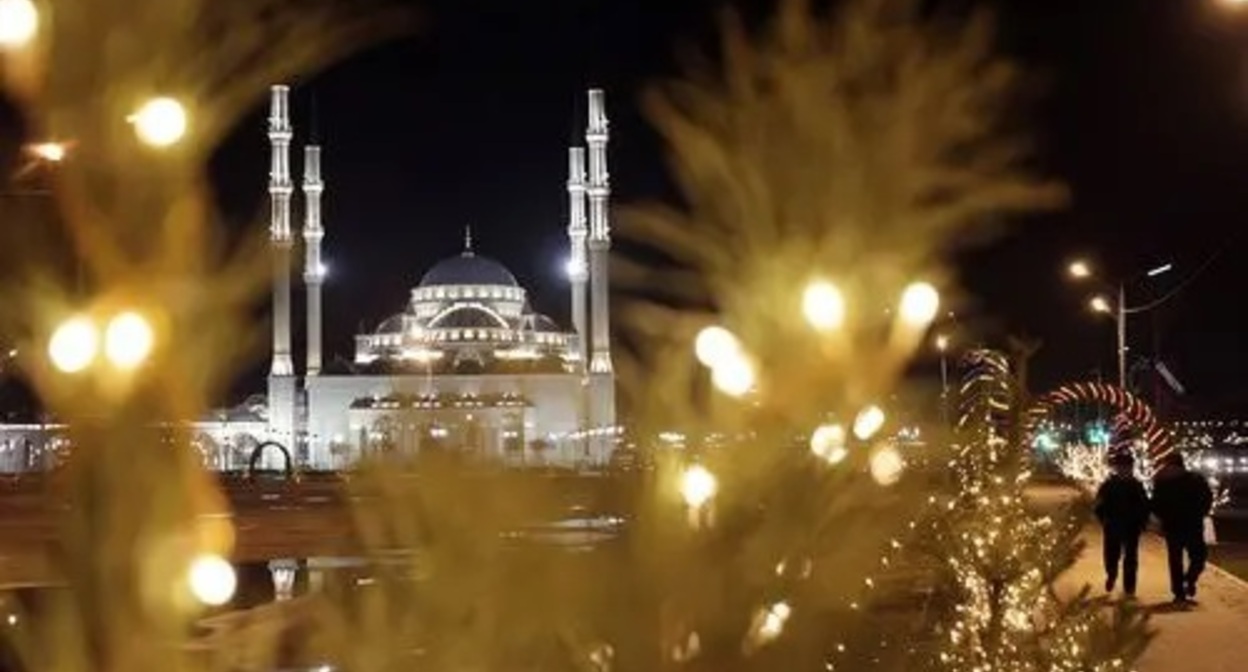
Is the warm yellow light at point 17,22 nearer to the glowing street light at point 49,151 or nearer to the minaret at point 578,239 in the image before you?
the glowing street light at point 49,151

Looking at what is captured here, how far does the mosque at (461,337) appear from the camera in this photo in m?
92.4

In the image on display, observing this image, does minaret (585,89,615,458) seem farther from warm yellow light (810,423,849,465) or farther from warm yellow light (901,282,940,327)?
warm yellow light (810,423,849,465)

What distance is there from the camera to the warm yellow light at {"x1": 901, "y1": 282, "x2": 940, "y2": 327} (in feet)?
29.3

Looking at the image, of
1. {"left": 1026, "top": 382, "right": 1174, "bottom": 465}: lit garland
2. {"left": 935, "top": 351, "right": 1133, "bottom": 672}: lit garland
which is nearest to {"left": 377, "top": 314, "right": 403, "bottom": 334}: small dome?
{"left": 1026, "top": 382, "right": 1174, "bottom": 465}: lit garland

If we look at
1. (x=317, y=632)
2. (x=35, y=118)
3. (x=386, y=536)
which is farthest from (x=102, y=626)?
(x=35, y=118)

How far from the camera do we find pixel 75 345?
273 inches

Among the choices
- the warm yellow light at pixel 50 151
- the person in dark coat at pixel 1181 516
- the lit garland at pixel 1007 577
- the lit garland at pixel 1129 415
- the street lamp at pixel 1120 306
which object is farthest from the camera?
the street lamp at pixel 1120 306

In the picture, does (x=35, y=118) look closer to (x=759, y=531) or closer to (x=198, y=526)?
(x=198, y=526)

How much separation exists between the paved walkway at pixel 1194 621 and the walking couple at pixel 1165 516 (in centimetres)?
29

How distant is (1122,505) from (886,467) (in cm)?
1399

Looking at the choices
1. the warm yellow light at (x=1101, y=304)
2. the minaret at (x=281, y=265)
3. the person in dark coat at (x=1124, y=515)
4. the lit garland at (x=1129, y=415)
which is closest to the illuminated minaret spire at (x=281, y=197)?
the minaret at (x=281, y=265)

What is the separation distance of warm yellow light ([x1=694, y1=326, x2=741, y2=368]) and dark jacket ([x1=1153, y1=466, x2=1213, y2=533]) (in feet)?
42.9

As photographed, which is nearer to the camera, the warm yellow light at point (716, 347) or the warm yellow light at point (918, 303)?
the warm yellow light at point (716, 347)

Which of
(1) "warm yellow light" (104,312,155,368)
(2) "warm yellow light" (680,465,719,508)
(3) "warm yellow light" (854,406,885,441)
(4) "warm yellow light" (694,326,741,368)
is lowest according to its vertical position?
(2) "warm yellow light" (680,465,719,508)
